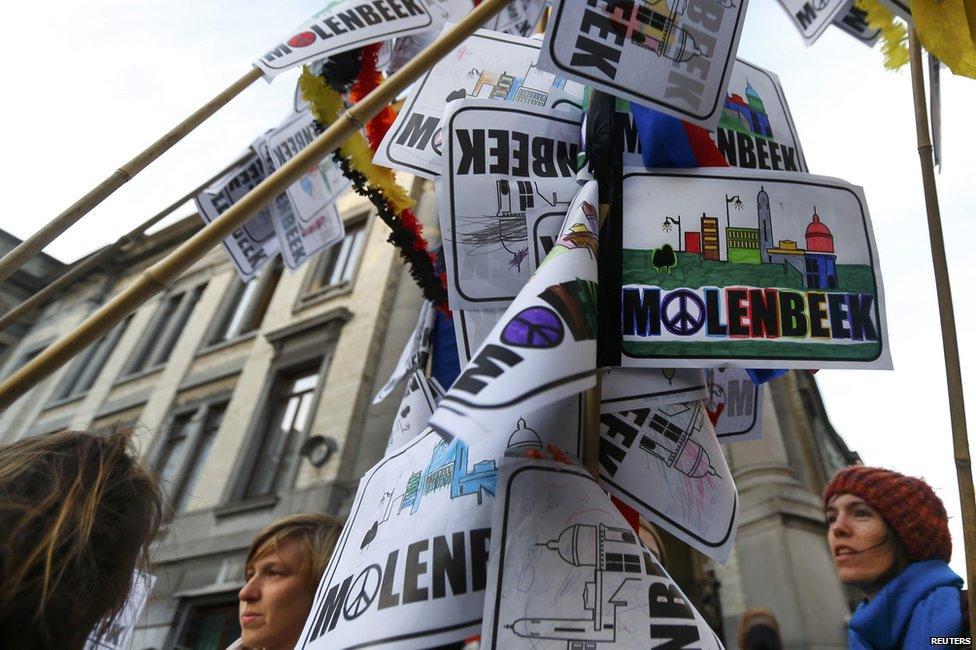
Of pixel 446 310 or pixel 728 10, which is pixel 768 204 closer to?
pixel 728 10

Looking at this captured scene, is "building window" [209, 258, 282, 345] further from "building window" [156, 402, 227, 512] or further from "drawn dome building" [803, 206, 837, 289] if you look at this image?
"drawn dome building" [803, 206, 837, 289]

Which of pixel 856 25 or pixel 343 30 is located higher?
pixel 856 25

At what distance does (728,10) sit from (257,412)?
32.9 ft

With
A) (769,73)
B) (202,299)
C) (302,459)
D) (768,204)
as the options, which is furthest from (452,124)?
(202,299)

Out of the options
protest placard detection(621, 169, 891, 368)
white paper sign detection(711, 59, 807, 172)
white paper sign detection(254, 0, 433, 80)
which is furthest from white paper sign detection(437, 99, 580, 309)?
white paper sign detection(254, 0, 433, 80)

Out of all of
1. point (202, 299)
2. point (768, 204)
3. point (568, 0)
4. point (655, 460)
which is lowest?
point (655, 460)

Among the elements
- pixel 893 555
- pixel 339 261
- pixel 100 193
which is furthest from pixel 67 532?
pixel 339 261

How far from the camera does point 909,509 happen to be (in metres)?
1.46

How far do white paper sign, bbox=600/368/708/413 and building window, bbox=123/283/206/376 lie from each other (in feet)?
A: 44.6

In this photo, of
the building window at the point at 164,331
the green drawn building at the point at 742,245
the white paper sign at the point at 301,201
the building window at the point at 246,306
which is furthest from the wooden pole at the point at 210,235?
the building window at the point at 164,331

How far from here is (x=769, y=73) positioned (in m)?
1.58

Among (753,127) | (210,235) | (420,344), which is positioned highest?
(753,127)

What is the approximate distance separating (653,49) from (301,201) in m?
1.74

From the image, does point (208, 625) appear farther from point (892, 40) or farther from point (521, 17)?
point (892, 40)
